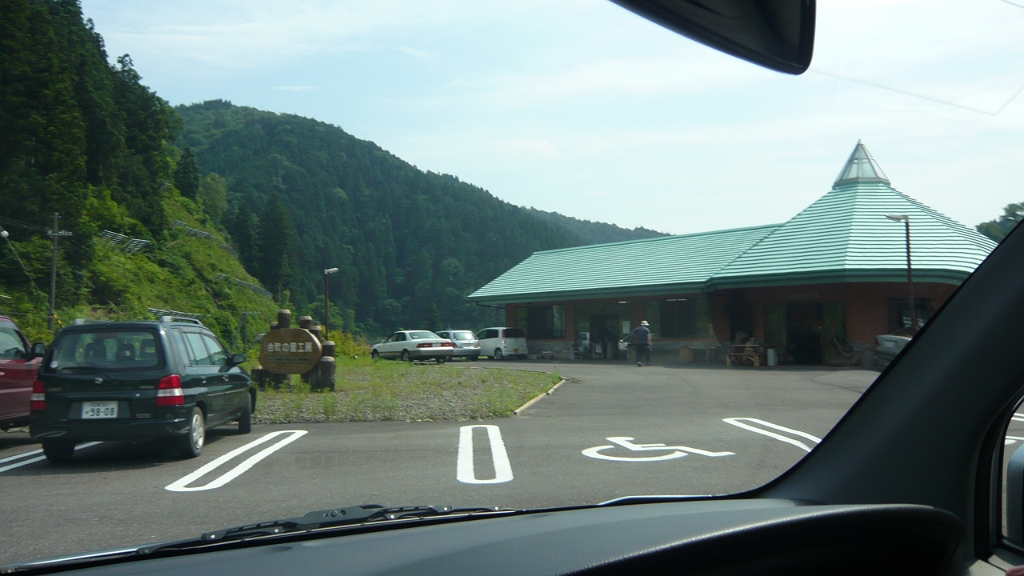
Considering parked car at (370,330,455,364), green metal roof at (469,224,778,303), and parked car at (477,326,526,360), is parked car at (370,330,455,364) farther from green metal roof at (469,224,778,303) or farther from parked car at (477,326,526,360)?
green metal roof at (469,224,778,303)

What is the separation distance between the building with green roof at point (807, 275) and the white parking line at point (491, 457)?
1.23 metres

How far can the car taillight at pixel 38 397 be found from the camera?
229 inches

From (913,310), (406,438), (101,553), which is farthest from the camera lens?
(406,438)

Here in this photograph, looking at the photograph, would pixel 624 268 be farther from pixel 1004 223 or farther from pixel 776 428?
pixel 1004 223

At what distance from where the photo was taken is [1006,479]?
7.13ft

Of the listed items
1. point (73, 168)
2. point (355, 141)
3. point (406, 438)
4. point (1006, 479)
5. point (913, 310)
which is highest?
point (355, 141)

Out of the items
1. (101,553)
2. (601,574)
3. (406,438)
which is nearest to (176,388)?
(406,438)

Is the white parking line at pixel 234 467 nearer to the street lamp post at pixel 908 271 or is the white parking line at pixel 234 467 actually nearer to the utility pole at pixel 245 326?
the utility pole at pixel 245 326

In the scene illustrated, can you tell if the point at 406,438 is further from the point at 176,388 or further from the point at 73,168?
the point at 73,168

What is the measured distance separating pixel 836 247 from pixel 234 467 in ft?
12.3

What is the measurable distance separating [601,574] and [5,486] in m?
3.57

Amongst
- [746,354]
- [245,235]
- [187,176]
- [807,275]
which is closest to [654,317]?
[746,354]

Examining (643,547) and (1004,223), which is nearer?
(643,547)

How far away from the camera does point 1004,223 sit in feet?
7.70
